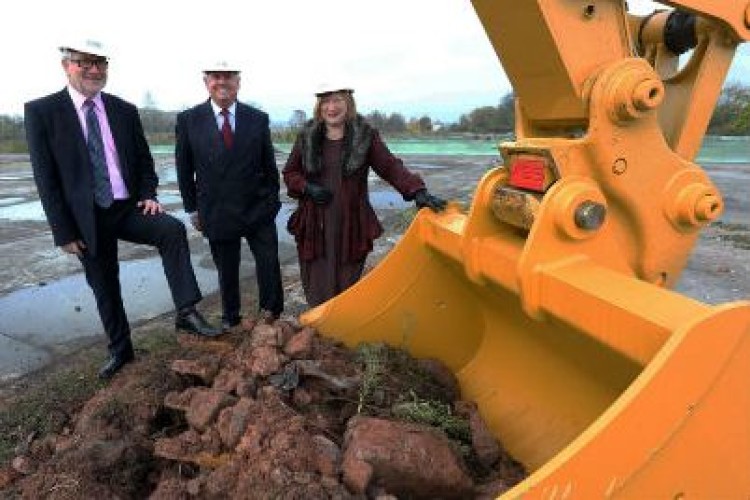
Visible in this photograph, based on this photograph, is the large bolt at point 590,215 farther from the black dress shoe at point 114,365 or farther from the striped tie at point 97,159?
the black dress shoe at point 114,365

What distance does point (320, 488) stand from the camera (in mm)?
2082

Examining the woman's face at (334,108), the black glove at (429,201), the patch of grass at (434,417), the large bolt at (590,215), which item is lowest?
the patch of grass at (434,417)

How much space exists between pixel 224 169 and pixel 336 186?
0.70 meters

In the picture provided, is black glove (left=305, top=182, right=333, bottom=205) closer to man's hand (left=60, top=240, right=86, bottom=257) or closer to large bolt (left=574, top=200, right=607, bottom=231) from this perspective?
man's hand (left=60, top=240, right=86, bottom=257)

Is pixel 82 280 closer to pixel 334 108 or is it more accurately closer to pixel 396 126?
pixel 334 108

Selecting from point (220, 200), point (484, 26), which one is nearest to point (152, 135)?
point (220, 200)

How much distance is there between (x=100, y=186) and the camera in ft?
12.2

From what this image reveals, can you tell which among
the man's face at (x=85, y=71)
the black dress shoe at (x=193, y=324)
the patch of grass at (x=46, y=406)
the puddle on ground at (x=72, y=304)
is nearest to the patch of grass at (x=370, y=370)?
the black dress shoe at (x=193, y=324)

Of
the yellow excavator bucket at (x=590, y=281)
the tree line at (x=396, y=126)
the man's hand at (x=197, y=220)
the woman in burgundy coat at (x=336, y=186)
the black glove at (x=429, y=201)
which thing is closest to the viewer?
the yellow excavator bucket at (x=590, y=281)

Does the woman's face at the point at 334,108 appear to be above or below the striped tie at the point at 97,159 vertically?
above

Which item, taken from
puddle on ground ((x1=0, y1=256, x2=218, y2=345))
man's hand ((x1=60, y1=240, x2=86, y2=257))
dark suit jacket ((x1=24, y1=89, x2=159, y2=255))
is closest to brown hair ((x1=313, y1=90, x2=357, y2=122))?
dark suit jacket ((x1=24, y1=89, x2=159, y2=255))

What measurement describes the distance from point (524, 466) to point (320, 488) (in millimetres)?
1079

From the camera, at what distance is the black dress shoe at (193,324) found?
11.8 ft

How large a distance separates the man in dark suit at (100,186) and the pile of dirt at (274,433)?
63 centimetres
